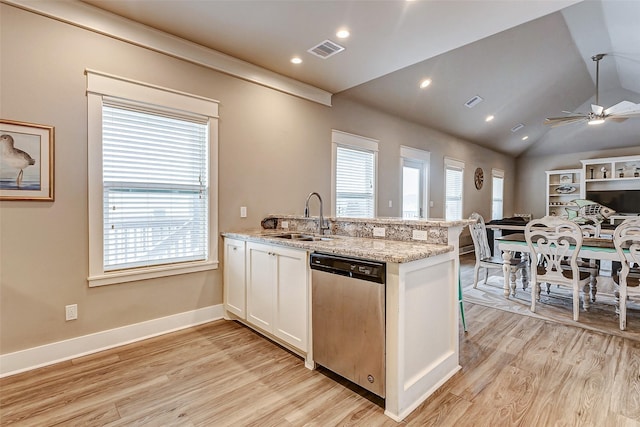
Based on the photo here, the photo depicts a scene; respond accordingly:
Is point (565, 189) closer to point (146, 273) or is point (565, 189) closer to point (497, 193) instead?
point (497, 193)

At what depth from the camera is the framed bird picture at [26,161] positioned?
2.20 meters

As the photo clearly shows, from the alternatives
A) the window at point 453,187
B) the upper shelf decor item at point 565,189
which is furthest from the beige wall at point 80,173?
the upper shelf decor item at point 565,189

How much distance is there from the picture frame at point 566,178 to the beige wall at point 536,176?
0.23 m

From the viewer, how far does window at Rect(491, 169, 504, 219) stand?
879 cm

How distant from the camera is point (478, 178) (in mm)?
8070

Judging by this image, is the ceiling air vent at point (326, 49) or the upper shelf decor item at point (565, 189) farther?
the upper shelf decor item at point (565, 189)

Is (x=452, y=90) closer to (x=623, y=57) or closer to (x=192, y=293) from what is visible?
(x=623, y=57)

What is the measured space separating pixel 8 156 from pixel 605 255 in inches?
206

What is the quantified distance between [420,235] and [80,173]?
267 cm

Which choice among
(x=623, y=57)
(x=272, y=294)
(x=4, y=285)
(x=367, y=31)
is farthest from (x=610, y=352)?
(x=623, y=57)

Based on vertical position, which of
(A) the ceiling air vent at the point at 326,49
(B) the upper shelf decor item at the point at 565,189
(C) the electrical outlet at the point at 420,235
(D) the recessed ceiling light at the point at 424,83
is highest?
(D) the recessed ceiling light at the point at 424,83

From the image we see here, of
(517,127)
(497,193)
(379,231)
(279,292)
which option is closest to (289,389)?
(279,292)

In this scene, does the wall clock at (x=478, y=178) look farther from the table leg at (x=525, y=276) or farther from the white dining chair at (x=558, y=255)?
the white dining chair at (x=558, y=255)

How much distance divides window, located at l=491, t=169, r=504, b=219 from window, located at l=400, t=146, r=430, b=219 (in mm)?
3577
